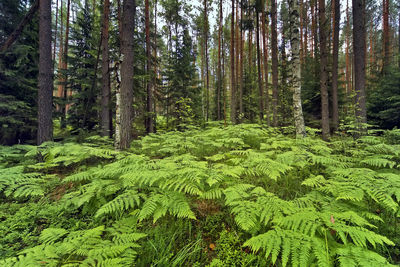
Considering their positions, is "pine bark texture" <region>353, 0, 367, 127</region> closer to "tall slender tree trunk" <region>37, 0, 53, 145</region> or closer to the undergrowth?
the undergrowth

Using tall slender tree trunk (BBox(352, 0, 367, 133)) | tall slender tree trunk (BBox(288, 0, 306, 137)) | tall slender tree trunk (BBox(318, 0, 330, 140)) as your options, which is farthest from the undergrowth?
tall slender tree trunk (BBox(352, 0, 367, 133))

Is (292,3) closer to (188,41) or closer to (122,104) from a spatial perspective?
(122,104)

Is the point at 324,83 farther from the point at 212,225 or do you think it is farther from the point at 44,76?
the point at 44,76

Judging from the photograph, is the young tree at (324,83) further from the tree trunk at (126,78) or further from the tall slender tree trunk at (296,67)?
the tree trunk at (126,78)

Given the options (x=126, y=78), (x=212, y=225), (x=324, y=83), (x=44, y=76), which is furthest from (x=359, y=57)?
(x=44, y=76)

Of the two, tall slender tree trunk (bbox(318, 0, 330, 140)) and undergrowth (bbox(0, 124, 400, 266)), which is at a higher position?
tall slender tree trunk (bbox(318, 0, 330, 140))

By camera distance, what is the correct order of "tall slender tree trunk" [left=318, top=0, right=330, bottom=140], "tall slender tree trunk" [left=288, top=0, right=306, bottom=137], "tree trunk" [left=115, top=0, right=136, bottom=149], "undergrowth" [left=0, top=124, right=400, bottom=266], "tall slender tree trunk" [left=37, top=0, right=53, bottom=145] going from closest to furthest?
"undergrowth" [left=0, top=124, right=400, bottom=266] → "tree trunk" [left=115, top=0, right=136, bottom=149] → "tall slender tree trunk" [left=37, top=0, right=53, bottom=145] → "tall slender tree trunk" [left=288, top=0, right=306, bottom=137] → "tall slender tree trunk" [left=318, top=0, right=330, bottom=140]

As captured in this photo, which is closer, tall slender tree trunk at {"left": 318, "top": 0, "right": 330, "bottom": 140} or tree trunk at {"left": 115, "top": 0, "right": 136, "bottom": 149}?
tree trunk at {"left": 115, "top": 0, "right": 136, "bottom": 149}

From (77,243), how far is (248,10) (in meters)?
15.8

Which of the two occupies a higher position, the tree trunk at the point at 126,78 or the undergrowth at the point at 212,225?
the tree trunk at the point at 126,78

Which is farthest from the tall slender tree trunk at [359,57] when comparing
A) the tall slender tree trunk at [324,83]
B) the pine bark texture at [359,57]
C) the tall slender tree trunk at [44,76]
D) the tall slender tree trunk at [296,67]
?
the tall slender tree trunk at [44,76]

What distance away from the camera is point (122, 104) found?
497cm

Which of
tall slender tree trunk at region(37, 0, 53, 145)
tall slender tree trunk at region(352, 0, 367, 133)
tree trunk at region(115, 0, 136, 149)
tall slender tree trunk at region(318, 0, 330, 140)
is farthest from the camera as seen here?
tall slender tree trunk at region(318, 0, 330, 140)

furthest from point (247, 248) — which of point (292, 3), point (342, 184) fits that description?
point (292, 3)
